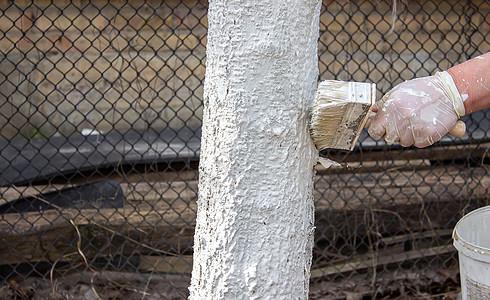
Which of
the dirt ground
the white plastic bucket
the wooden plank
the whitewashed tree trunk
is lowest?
the dirt ground

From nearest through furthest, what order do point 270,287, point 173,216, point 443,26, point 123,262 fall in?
point 270,287, point 173,216, point 123,262, point 443,26

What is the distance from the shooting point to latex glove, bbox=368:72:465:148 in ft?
4.75

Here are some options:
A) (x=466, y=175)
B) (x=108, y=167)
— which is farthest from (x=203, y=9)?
(x=466, y=175)

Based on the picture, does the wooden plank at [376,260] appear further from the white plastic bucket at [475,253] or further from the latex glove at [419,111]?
the latex glove at [419,111]

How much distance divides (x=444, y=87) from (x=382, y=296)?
8.20 ft

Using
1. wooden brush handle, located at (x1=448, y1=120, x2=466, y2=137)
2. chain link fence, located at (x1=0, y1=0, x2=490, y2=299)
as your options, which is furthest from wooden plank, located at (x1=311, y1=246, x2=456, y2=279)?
wooden brush handle, located at (x1=448, y1=120, x2=466, y2=137)

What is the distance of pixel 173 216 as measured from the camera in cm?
344

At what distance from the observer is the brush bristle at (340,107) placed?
132 centimetres

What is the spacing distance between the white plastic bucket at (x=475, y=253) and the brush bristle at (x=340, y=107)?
65 cm

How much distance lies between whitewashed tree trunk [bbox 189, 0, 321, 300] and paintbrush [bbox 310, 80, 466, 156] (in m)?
0.06

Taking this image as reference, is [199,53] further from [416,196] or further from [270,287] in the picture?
[270,287]

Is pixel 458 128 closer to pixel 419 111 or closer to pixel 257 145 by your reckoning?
pixel 419 111

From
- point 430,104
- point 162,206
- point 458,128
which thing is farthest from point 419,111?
point 162,206

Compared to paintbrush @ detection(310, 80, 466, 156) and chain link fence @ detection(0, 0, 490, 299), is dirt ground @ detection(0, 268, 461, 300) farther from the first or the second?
paintbrush @ detection(310, 80, 466, 156)
